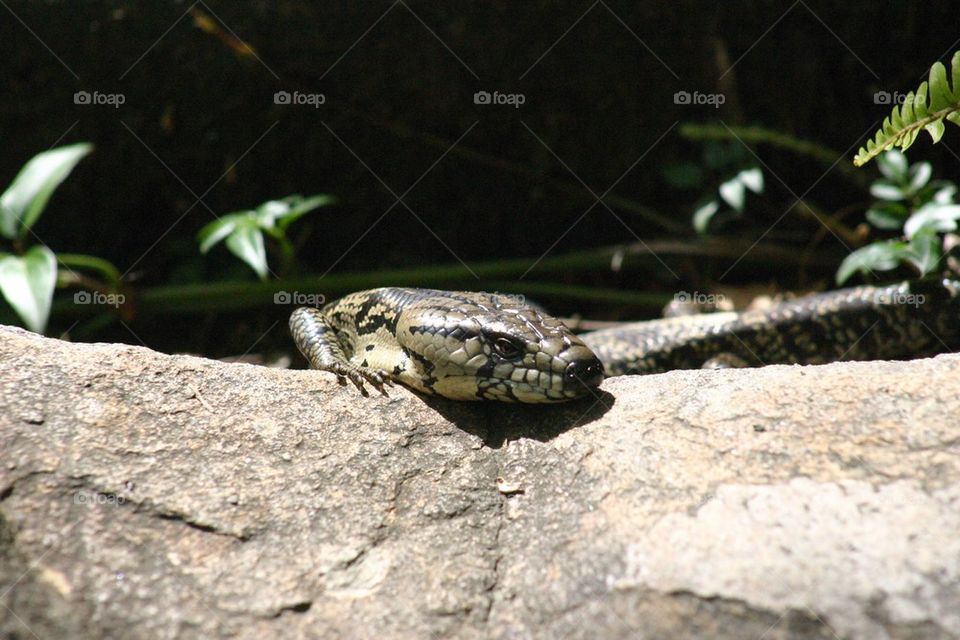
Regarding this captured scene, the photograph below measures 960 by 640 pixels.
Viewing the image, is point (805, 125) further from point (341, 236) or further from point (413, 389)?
point (413, 389)

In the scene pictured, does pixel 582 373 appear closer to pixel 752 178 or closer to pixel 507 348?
pixel 507 348

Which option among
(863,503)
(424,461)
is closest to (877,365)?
(863,503)

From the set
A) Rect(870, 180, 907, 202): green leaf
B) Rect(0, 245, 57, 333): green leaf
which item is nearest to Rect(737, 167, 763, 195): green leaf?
Rect(870, 180, 907, 202): green leaf

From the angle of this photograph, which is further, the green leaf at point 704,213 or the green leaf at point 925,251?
the green leaf at point 704,213

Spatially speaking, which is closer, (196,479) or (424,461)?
(196,479)

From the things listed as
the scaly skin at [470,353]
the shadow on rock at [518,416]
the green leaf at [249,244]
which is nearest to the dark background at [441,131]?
the green leaf at [249,244]

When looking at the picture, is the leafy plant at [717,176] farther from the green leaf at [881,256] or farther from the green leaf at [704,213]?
the green leaf at [881,256]
